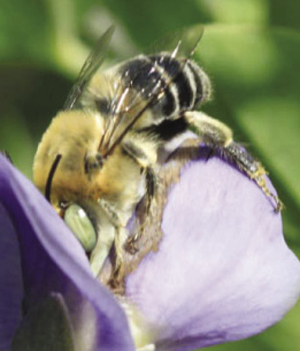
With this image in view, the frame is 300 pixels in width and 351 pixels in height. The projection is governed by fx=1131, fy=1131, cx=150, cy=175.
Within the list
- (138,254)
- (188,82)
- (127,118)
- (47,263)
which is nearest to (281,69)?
(188,82)

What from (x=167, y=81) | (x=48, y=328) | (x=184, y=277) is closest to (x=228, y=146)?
(x=167, y=81)

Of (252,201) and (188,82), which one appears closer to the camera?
(252,201)

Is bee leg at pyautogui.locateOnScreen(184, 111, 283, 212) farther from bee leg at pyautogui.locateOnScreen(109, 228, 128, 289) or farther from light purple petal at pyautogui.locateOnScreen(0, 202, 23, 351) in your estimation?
light purple petal at pyautogui.locateOnScreen(0, 202, 23, 351)

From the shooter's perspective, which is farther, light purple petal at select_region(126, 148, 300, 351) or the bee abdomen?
the bee abdomen

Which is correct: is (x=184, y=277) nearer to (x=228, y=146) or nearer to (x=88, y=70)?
(x=228, y=146)

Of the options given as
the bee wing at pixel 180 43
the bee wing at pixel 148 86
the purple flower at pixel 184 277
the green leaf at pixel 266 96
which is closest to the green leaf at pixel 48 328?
the purple flower at pixel 184 277

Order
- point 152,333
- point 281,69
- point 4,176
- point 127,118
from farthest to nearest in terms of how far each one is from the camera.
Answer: point 281,69, point 127,118, point 152,333, point 4,176

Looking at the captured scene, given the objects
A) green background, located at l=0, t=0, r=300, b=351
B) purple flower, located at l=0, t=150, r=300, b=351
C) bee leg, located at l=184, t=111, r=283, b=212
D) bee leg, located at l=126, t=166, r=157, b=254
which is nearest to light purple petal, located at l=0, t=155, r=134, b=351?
purple flower, located at l=0, t=150, r=300, b=351

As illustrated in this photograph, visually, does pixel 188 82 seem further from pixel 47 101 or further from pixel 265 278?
pixel 47 101
